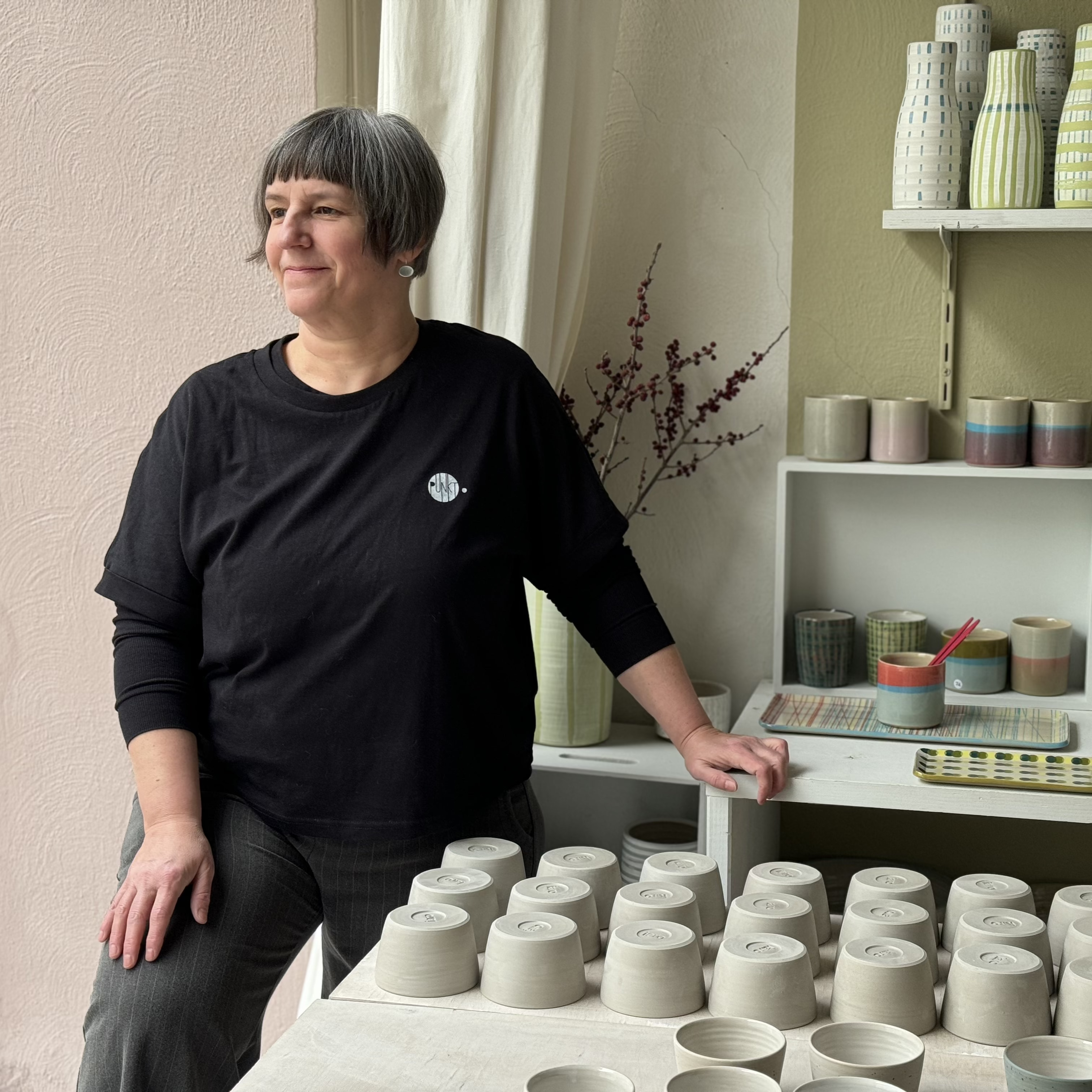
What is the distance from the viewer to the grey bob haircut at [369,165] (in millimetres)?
1526

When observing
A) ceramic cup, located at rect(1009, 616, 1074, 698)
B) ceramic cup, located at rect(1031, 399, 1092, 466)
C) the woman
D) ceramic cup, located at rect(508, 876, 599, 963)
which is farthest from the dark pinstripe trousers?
ceramic cup, located at rect(1031, 399, 1092, 466)

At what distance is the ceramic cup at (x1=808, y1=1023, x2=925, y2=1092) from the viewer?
898 mm

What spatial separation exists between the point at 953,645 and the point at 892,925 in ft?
3.33

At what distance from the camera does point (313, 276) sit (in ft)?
5.00

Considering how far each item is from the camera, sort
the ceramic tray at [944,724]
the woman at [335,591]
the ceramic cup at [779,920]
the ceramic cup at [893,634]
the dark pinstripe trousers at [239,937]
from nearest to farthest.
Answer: the ceramic cup at [779,920]
the dark pinstripe trousers at [239,937]
the woman at [335,591]
the ceramic tray at [944,724]
the ceramic cup at [893,634]

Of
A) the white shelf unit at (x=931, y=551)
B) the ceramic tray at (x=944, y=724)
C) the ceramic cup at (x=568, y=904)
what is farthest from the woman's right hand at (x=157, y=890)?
the white shelf unit at (x=931, y=551)

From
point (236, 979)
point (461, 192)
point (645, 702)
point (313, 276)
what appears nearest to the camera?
point (236, 979)

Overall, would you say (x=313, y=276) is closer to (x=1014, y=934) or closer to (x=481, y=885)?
(x=481, y=885)

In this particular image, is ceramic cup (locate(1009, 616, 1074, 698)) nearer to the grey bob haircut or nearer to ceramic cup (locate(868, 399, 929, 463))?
ceramic cup (locate(868, 399, 929, 463))

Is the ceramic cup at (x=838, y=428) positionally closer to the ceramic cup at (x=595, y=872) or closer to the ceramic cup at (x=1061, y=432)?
the ceramic cup at (x=1061, y=432)

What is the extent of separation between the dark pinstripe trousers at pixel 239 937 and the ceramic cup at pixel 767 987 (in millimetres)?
541

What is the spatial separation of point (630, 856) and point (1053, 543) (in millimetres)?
897

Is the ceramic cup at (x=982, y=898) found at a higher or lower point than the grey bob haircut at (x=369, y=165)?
lower

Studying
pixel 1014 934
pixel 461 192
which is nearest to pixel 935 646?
pixel 461 192
